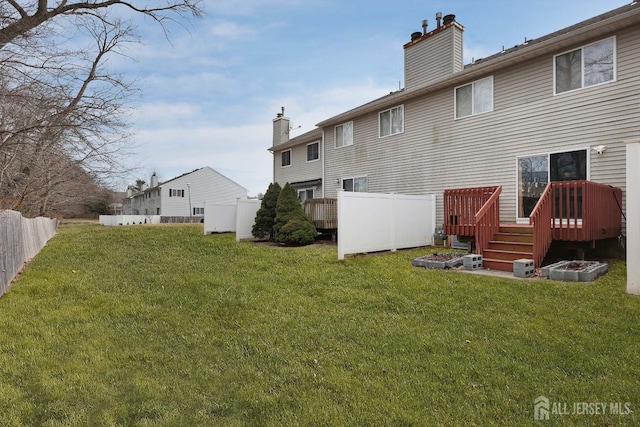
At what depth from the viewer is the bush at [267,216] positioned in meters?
13.6

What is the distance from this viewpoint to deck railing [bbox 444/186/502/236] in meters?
8.27

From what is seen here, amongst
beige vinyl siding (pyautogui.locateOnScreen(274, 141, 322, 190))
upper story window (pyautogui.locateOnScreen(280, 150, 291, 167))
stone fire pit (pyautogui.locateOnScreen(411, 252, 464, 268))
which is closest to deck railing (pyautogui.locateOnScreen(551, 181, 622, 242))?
stone fire pit (pyautogui.locateOnScreen(411, 252, 464, 268))

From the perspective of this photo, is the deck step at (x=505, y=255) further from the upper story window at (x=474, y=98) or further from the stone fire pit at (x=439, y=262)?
the upper story window at (x=474, y=98)

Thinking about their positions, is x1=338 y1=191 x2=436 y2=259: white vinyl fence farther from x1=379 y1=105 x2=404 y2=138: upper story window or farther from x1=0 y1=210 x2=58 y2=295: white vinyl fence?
x1=0 y1=210 x2=58 y2=295: white vinyl fence

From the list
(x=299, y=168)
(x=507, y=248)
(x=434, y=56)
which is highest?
(x=434, y=56)

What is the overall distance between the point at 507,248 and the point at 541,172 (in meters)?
3.07

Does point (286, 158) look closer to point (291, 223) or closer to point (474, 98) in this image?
point (291, 223)

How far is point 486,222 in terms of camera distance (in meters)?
7.91

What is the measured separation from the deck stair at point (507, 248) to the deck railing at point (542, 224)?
18cm

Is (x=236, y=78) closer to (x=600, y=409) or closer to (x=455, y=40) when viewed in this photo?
(x=455, y=40)

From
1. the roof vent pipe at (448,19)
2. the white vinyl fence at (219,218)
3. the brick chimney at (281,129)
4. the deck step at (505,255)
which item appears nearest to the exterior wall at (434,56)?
the roof vent pipe at (448,19)

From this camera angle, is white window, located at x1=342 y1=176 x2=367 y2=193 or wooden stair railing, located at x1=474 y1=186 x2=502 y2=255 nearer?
wooden stair railing, located at x1=474 y1=186 x2=502 y2=255

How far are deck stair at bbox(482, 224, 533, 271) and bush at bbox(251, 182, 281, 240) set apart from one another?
7.85 m

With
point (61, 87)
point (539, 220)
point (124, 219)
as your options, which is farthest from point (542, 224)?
point (124, 219)
